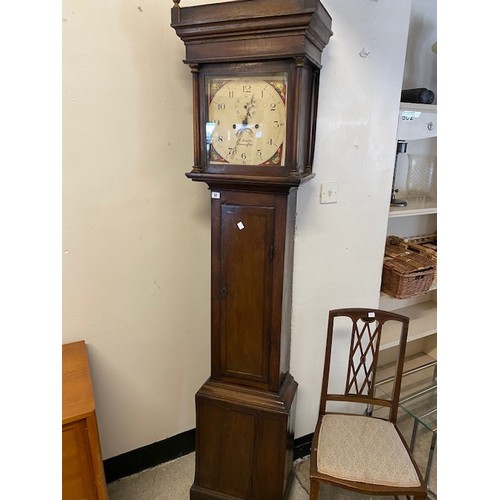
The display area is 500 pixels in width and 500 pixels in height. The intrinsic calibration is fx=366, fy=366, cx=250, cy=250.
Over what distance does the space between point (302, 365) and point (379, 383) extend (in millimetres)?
583

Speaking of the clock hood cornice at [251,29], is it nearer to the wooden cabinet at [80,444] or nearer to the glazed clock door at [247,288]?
the glazed clock door at [247,288]

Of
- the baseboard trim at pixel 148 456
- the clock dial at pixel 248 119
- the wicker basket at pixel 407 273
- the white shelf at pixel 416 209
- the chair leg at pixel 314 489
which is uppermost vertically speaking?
the clock dial at pixel 248 119

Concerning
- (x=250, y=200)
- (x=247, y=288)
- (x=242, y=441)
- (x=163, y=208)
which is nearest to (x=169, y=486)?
(x=242, y=441)

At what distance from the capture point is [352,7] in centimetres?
139

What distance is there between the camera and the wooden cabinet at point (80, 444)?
1102 millimetres

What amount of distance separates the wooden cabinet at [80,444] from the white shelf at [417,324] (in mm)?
1431

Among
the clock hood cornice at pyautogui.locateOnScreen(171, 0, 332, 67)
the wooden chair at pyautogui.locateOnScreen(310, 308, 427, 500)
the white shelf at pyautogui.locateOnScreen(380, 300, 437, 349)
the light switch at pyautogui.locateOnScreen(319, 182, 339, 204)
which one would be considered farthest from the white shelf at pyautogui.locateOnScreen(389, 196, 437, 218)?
the clock hood cornice at pyautogui.locateOnScreen(171, 0, 332, 67)

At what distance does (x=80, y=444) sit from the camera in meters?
1.12

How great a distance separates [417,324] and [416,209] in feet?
2.39

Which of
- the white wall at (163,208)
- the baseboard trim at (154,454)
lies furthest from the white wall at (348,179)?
the baseboard trim at (154,454)

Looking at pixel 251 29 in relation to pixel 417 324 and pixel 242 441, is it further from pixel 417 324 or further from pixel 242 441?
pixel 417 324

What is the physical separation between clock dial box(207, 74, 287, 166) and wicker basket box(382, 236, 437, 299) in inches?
40.7

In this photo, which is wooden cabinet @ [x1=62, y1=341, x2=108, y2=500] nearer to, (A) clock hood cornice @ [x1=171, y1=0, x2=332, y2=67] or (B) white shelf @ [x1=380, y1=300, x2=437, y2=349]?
(A) clock hood cornice @ [x1=171, y1=0, x2=332, y2=67]
